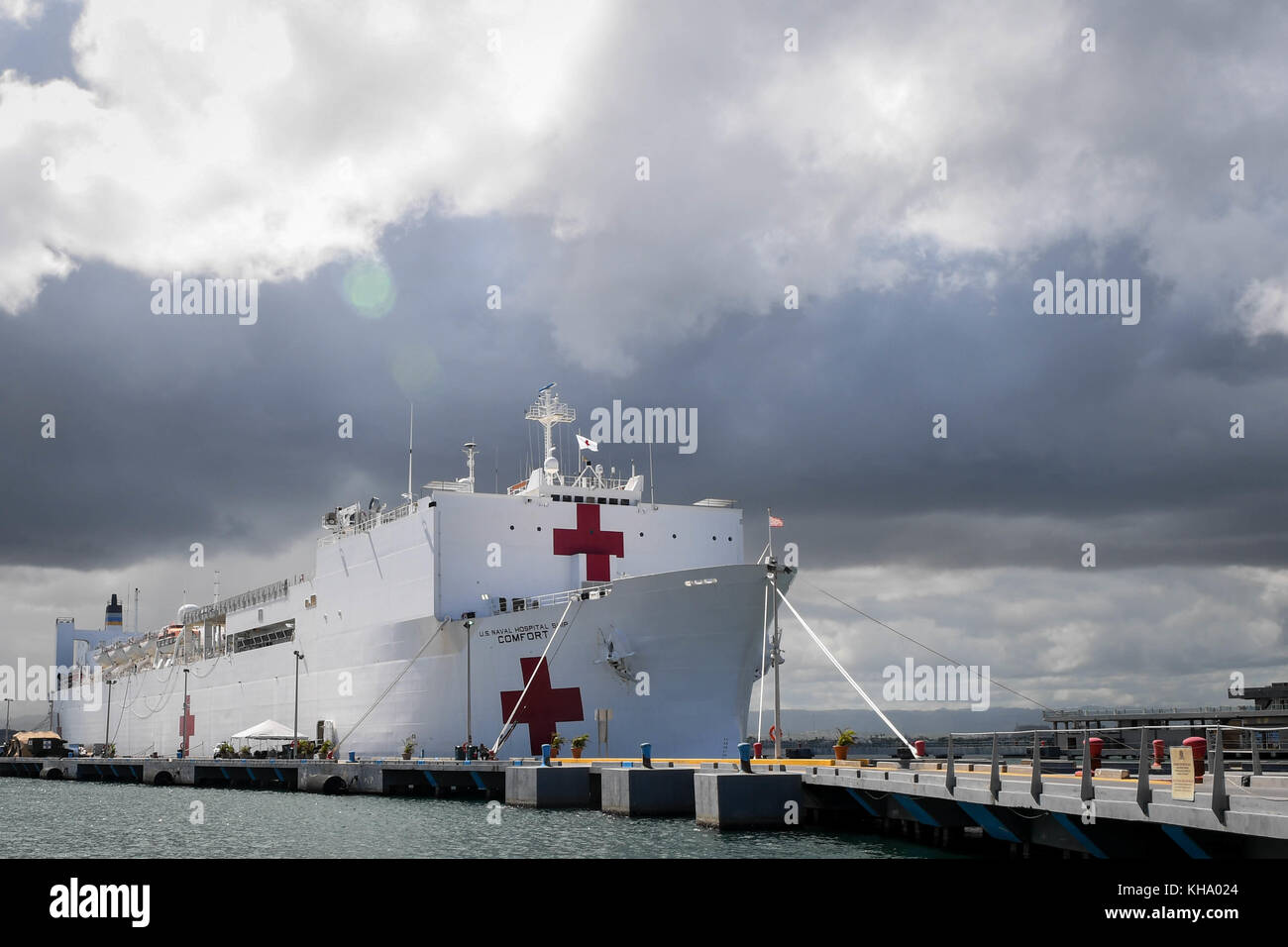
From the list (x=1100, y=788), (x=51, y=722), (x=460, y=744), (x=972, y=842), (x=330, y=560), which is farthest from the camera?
(x=51, y=722)

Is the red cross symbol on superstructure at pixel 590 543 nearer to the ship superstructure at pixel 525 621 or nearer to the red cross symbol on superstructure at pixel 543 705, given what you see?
the ship superstructure at pixel 525 621

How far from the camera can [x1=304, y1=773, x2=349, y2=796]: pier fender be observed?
29.9 m

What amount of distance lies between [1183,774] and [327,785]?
24.5 meters

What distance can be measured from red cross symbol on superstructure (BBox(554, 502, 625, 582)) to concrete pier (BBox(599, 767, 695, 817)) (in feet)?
34.3

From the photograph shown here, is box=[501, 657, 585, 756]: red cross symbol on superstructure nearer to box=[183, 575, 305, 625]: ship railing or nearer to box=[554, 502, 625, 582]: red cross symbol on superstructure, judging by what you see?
box=[554, 502, 625, 582]: red cross symbol on superstructure

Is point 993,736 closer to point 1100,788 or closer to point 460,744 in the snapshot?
point 1100,788

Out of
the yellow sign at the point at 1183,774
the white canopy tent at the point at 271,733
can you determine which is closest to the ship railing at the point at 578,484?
the white canopy tent at the point at 271,733

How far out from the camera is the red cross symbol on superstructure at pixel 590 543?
29.9m

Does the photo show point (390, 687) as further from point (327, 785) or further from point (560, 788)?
point (560, 788)

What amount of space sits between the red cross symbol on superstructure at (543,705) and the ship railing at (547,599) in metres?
1.47
